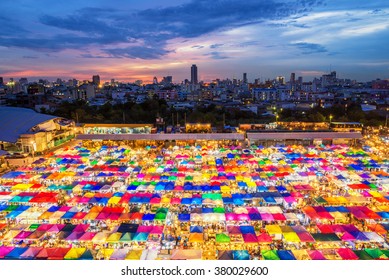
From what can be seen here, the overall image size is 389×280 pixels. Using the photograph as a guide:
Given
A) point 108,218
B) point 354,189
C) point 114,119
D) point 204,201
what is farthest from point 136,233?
point 114,119

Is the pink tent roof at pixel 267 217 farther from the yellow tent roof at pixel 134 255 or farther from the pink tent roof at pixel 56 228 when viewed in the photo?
the pink tent roof at pixel 56 228

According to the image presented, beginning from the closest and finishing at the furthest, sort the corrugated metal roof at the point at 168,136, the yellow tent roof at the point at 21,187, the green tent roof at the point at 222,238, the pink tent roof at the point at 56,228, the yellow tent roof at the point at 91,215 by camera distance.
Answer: the green tent roof at the point at 222,238 → the pink tent roof at the point at 56,228 → the yellow tent roof at the point at 91,215 → the yellow tent roof at the point at 21,187 → the corrugated metal roof at the point at 168,136

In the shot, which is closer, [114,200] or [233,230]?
[233,230]

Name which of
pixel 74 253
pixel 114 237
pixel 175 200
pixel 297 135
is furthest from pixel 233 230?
pixel 297 135

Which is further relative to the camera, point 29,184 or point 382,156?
point 382,156

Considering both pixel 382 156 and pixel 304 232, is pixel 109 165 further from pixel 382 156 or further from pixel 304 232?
pixel 382 156

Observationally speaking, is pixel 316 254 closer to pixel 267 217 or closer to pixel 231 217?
pixel 267 217

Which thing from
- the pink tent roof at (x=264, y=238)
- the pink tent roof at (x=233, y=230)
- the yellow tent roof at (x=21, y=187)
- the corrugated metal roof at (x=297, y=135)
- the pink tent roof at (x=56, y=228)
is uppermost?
the corrugated metal roof at (x=297, y=135)

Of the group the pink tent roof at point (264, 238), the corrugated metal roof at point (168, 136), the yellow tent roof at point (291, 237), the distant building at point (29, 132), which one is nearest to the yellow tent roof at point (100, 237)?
the pink tent roof at point (264, 238)
